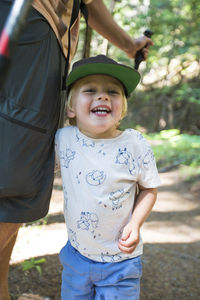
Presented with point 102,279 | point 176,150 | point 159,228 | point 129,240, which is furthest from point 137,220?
point 176,150

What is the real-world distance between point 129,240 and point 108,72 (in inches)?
33.2

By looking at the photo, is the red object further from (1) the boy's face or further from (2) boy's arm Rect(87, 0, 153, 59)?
(2) boy's arm Rect(87, 0, 153, 59)

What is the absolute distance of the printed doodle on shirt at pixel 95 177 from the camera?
5.21 feet

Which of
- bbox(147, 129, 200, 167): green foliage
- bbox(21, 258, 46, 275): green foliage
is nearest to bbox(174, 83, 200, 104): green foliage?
bbox(147, 129, 200, 167): green foliage

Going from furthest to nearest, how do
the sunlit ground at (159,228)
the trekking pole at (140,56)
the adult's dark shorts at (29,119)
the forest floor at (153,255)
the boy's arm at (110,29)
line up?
the sunlit ground at (159,228) → the forest floor at (153,255) → the trekking pole at (140,56) → the boy's arm at (110,29) → the adult's dark shorts at (29,119)

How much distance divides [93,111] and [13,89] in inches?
16.0

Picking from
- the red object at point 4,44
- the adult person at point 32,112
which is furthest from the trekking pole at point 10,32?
the adult person at point 32,112

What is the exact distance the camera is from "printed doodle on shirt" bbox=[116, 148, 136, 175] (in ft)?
5.29

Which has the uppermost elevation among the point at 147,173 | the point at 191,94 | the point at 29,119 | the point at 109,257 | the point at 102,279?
the point at 191,94

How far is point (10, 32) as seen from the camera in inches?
21.3

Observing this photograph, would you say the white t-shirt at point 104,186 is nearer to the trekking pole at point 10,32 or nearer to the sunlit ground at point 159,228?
the trekking pole at point 10,32

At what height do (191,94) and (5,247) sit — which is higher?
(191,94)

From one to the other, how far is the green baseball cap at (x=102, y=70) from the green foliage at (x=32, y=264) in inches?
67.9

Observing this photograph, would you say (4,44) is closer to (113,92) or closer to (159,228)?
(113,92)
